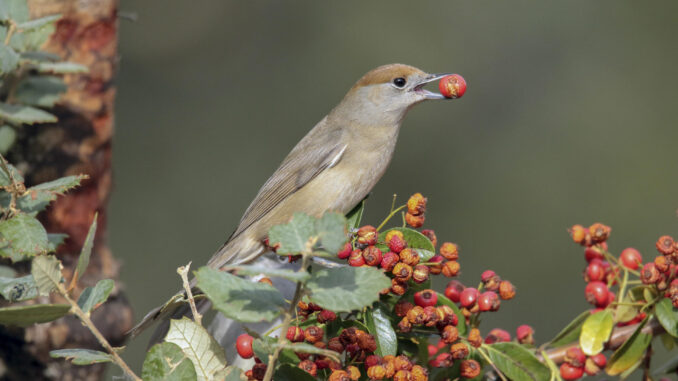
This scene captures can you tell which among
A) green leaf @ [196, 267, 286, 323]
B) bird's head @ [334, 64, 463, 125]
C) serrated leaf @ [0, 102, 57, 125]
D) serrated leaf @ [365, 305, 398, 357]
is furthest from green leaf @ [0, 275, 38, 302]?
bird's head @ [334, 64, 463, 125]

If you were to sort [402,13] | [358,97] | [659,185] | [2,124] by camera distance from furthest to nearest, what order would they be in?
[402,13]
[659,185]
[358,97]
[2,124]

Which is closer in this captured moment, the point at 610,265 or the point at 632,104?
the point at 610,265

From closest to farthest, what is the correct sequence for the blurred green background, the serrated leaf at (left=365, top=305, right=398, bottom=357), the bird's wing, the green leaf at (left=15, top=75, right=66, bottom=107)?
1. the serrated leaf at (left=365, top=305, right=398, bottom=357)
2. the green leaf at (left=15, top=75, right=66, bottom=107)
3. the bird's wing
4. the blurred green background

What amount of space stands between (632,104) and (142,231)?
519cm

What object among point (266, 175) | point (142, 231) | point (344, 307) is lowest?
point (142, 231)

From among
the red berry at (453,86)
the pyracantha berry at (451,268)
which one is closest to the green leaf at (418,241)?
the pyracantha berry at (451,268)

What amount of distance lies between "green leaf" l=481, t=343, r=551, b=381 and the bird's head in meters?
2.11

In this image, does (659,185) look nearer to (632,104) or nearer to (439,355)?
(632,104)

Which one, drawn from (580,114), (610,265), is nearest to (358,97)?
(610,265)

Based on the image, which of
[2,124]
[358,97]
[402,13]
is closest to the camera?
[2,124]

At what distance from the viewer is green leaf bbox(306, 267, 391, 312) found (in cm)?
139

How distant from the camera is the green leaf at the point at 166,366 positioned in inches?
61.9

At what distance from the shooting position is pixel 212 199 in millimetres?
8148

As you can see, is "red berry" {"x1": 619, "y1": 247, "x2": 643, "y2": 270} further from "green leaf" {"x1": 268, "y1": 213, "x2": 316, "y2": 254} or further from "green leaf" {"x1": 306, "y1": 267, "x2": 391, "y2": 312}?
"green leaf" {"x1": 268, "y1": 213, "x2": 316, "y2": 254}
